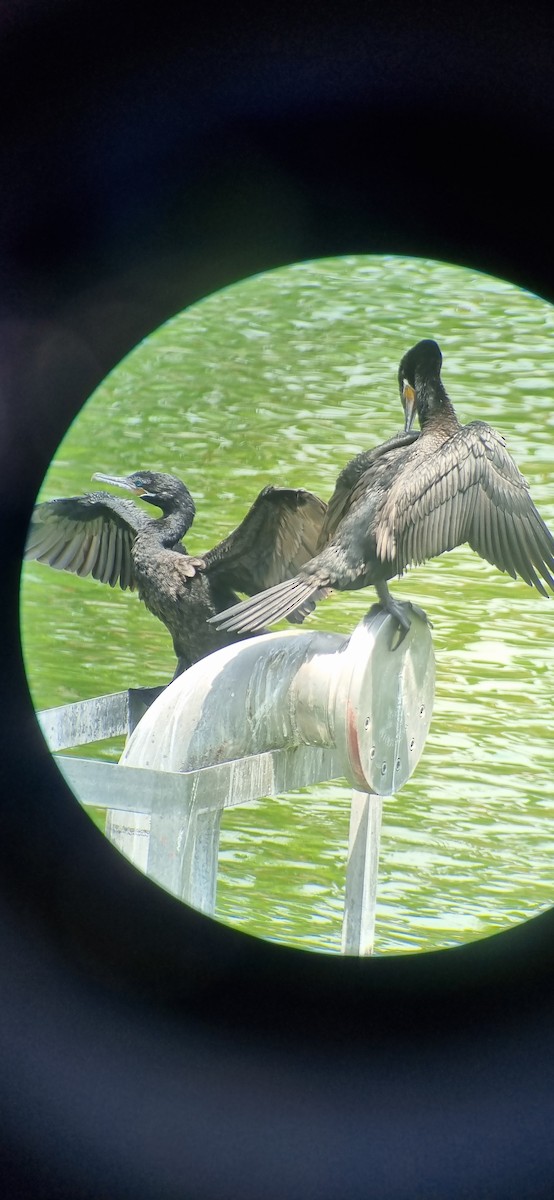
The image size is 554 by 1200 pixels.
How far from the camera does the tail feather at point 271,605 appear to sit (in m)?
1.63

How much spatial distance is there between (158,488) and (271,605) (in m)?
0.42

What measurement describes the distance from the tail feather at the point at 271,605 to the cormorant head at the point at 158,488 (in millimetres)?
354

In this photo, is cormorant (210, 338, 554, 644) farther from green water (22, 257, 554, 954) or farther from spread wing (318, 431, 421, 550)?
green water (22, 257, 554, 954)

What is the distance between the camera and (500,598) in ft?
10.7

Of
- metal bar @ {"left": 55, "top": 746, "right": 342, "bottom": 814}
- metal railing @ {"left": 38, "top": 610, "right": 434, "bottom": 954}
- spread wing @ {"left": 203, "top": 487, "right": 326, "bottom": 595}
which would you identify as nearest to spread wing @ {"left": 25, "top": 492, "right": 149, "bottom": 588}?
spread wing @ {"left": 203, "top": 487, "right": 326, "bottom": 595}

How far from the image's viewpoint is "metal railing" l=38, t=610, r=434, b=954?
60.1 inches

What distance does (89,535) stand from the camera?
6.58 feet

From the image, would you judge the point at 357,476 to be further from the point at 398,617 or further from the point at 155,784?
the point at 155,784

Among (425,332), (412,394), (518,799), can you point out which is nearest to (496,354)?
(425,332)

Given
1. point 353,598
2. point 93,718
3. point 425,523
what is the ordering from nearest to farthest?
point 425,523 < point 93,718 < point 353,598

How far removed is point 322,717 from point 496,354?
6.41 ft

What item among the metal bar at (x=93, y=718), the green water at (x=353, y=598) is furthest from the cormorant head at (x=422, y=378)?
the green water at (x=353, y=598)

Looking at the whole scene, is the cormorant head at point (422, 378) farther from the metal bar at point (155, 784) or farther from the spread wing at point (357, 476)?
the metal bar at point (155, 784)

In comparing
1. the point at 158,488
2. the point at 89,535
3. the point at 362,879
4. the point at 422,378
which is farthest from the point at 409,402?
the point at 362,879
